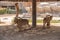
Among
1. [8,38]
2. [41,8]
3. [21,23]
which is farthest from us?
[41,8]

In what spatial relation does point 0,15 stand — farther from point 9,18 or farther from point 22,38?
point 22,38

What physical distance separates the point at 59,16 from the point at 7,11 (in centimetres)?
250

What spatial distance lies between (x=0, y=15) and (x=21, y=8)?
114cm

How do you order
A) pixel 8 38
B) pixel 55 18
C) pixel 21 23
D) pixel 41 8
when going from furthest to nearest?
pixel 41 8
pixel 55 18
pixel 21 23
pixel 8 38

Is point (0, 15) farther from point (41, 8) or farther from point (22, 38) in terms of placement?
point (22, 38)

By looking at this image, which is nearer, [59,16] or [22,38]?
[22,38]

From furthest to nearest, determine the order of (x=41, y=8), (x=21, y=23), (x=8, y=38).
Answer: (x=41, y=8) < (x=21, y=23) < (x=8, y=38)

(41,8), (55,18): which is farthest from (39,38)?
(41,8)

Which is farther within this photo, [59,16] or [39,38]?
[59,16]

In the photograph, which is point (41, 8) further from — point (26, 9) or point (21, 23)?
point (21, 23)

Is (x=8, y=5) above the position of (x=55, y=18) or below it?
above

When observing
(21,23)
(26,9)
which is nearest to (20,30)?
(21,23)

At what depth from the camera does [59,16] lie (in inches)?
353

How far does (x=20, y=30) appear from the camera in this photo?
5609 millimetres
